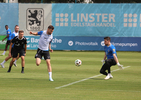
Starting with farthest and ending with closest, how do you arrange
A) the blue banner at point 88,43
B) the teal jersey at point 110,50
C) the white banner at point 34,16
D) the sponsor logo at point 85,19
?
the white banner at point 34,16, the sponsor logo at point 85,19, the blue banner at point 88,43, the teal jersey at point 110,50

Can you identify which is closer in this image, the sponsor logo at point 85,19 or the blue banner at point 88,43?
the blue banner at point 88,43

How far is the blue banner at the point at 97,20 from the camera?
2970 cm

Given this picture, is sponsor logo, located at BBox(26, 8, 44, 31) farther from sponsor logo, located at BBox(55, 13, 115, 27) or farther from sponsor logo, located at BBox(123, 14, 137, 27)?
sponsor logo, located at BBox(123, 14, 137, 27)

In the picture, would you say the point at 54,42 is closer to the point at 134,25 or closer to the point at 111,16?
the point at 111,16

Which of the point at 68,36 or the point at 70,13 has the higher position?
the point at 70,13

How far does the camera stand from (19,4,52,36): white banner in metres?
30.1


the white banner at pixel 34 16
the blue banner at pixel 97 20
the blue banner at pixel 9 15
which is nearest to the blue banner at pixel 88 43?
the blue banner at pixel 97 20

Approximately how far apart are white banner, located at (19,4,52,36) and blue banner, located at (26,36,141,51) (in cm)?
136

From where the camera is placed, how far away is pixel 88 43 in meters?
29.5

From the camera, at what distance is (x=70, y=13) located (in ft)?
98.9

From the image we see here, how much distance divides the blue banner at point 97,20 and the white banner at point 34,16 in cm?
69

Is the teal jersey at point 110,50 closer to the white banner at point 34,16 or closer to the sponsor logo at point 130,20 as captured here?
the sponsor logo at point 130,20

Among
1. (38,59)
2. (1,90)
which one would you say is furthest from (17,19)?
(1,90)

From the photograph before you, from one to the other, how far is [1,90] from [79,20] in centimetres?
2162
